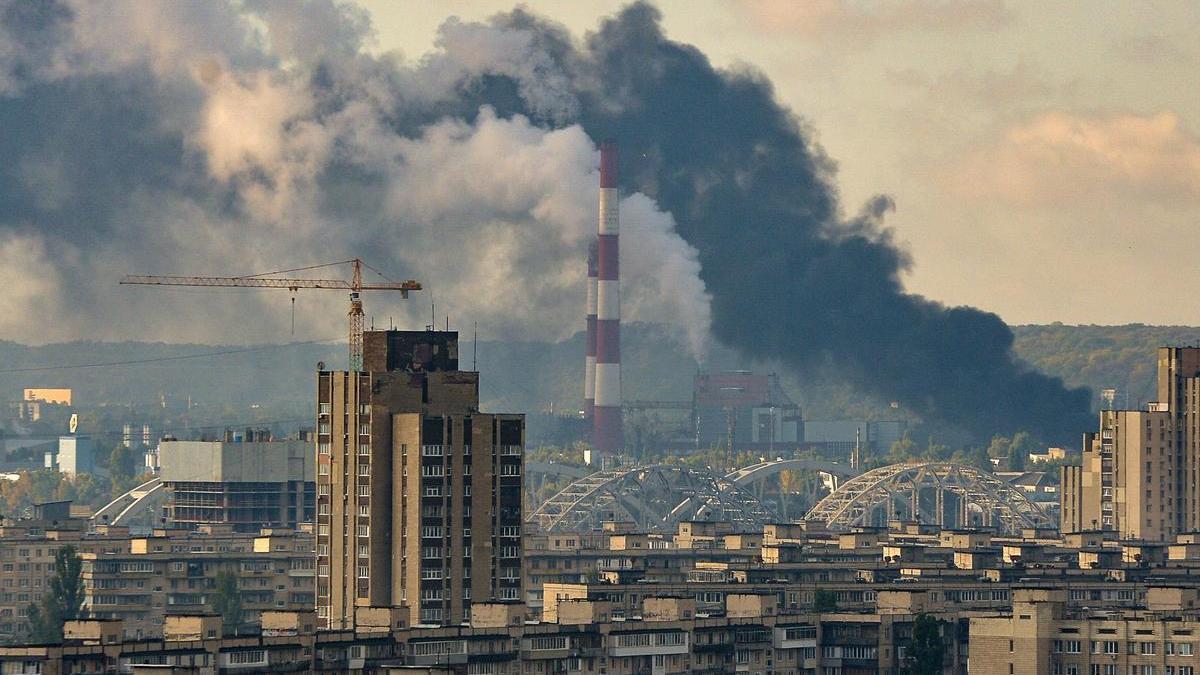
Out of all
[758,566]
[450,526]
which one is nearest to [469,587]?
→ [450,526]

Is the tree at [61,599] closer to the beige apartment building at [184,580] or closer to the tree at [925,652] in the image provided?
the beige apartment building at [184,580]

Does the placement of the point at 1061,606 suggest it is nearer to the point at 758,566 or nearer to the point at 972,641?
the point at 972,641

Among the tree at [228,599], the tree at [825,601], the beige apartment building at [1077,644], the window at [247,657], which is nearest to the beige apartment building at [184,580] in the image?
the tree at [228,599]

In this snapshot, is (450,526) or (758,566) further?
(758,566)

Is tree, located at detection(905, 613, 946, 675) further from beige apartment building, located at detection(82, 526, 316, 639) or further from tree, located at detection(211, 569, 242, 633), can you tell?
beige apartment building, located at detection(82, 526, 316, 639)

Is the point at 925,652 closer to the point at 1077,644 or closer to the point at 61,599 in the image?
the point at 1077,644

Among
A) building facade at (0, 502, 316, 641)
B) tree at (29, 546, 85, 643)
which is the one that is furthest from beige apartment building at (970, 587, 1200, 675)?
building facade at (0, 502, 316, 641)
